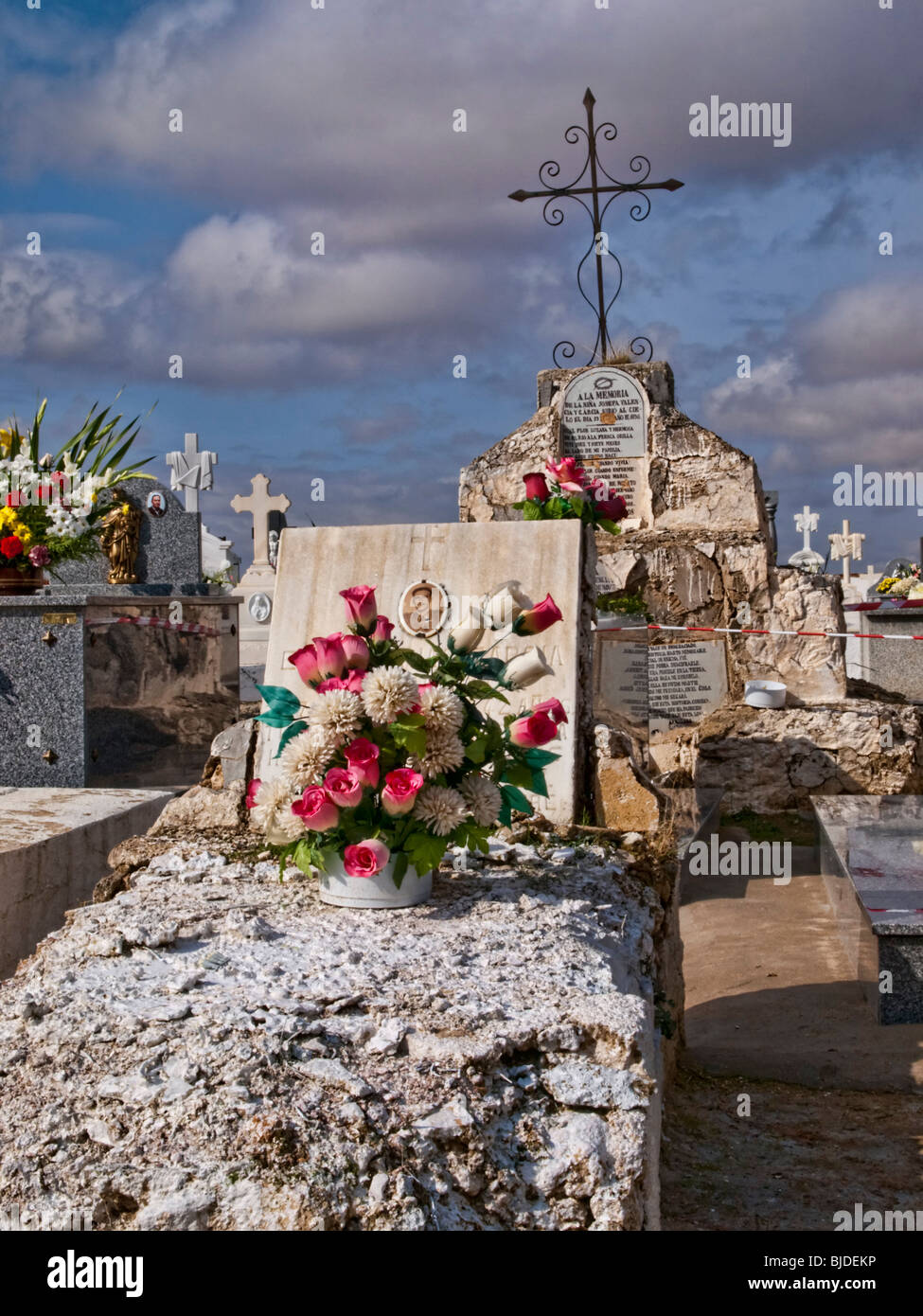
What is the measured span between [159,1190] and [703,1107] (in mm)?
2271

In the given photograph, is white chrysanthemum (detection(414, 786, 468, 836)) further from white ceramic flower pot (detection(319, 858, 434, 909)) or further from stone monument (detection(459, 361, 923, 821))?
stone monument (detection(459, 361, 923, 821))

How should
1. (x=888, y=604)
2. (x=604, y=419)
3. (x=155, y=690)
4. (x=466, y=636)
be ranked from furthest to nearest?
(x=888, y=604)
(x=604, y=419)
(x=155, y=690)
(x=466, y=636)

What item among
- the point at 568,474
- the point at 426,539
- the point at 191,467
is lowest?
the point at 426,539

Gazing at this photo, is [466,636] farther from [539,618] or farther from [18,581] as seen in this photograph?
[18,581]

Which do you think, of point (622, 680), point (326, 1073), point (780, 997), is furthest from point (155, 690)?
point (326, 1073)

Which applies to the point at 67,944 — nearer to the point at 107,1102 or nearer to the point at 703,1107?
the point at 107,1102

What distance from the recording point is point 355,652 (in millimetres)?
2832

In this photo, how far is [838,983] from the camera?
16.4ft

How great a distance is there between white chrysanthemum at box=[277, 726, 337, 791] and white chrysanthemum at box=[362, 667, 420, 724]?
121 millimetres

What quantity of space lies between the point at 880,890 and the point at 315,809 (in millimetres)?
3198

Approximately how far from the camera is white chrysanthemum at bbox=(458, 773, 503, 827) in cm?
281

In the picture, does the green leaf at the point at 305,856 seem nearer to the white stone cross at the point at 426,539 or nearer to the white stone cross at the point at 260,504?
the white stone cross at the point at 426,539

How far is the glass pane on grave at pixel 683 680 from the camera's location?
8531 millimetres

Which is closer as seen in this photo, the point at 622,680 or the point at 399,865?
the point at 399,865
